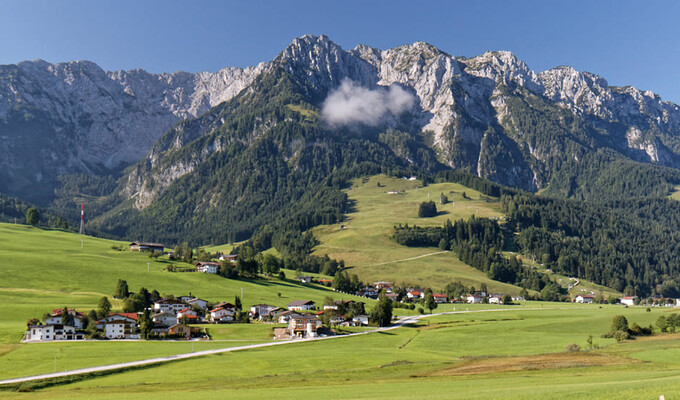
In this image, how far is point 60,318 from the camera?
111625mm

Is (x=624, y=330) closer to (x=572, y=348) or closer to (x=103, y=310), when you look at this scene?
(x=572, y=348)

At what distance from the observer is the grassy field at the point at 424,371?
5172cm

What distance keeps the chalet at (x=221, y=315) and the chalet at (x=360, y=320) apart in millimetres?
32900

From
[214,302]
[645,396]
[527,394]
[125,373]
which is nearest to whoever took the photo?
[645,396]

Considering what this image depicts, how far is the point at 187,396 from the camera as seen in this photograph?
181ft

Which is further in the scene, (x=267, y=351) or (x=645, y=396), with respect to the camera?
(x=267, y=351)

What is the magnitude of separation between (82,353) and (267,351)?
30795 mm

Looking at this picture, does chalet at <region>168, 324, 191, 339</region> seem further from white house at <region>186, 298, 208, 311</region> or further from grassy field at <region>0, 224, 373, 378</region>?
white house at <region>186, 298, 208, 311</region>

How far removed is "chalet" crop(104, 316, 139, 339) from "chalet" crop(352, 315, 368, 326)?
56.8 metres

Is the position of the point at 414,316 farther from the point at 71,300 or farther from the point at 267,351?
the point at 71,300

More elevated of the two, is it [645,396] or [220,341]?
[645,396]

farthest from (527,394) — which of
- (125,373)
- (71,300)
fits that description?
(71,300)

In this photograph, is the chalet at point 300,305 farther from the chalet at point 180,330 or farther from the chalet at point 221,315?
the chalet at point 180,330

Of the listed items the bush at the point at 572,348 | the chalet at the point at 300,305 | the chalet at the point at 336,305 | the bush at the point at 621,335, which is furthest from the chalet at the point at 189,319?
the bush at the point at 621,335
